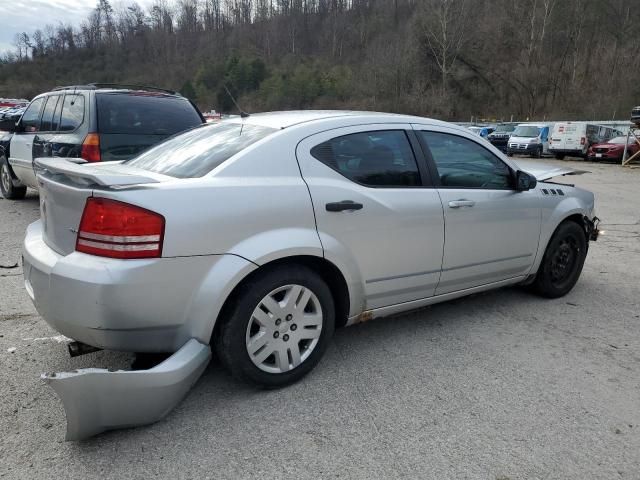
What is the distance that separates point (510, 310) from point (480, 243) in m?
0.88

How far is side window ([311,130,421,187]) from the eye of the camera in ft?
9.92

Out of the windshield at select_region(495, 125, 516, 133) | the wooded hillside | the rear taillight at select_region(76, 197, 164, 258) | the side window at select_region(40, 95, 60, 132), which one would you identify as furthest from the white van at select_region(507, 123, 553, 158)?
the rear taillight at select_region(76, 197, 164, 258)

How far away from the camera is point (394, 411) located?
266cm

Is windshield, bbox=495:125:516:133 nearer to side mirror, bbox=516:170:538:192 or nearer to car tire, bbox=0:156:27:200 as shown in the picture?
car tire, bbox=0:156:27:200

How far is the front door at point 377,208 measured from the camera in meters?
2.90

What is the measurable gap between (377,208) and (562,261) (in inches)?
94.6

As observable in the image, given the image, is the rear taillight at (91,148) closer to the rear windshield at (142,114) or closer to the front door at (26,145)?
the rear windshield at (142,114)

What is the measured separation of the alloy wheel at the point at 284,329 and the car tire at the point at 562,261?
2.47 meters

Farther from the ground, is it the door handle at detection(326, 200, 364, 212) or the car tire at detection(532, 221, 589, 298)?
the door handle at detection(326, 200, 364, 212)

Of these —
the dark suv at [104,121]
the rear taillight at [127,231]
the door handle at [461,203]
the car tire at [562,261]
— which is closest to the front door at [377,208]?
the door handle at [461,203]

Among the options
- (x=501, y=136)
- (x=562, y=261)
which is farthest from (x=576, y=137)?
(x=562, y=261)

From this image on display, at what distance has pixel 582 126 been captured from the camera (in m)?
24.0

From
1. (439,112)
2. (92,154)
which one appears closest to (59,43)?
(439,112)

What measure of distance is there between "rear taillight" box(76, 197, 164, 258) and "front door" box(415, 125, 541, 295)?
6.49 feet
